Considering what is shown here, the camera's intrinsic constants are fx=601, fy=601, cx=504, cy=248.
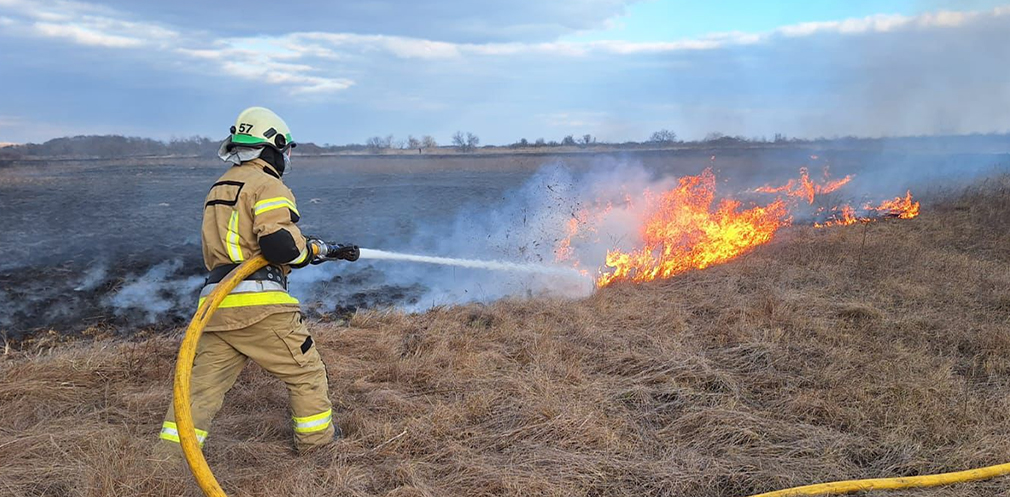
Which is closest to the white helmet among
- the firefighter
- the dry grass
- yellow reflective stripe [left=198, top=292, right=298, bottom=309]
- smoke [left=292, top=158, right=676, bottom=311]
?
the firefighter

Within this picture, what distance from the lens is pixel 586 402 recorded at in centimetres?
421

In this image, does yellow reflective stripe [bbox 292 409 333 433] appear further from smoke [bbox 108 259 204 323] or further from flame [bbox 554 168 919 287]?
flame [bbox 554 168 919 287]

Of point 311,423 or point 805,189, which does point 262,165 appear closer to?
point 311,423

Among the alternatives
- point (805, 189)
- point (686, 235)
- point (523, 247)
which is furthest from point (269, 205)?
point (805, 189)

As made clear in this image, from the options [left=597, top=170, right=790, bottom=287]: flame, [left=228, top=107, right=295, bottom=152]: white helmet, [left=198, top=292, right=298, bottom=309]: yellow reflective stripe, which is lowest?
[left=597, top=170, right=790, bottom=287]: flame

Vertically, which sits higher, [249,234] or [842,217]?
[249,234]

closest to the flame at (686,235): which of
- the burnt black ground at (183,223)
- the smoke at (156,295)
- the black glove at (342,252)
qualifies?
the burnt black ground at (183,223)

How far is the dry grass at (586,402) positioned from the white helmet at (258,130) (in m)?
1.78

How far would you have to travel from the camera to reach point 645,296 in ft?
23.8

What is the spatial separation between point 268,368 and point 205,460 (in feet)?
1.99

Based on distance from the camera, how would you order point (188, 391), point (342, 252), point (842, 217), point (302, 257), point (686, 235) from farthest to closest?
→ point (842, 217) < point (686, 235) < point (342, 252) < point (302, 257) < point (188, 391)

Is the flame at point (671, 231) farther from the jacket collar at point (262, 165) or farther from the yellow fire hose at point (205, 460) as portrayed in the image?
the jacket collar at point (262, 165)

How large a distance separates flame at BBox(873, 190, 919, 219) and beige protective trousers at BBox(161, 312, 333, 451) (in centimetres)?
1309

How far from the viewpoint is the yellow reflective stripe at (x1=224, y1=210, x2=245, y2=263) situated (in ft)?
10.6
